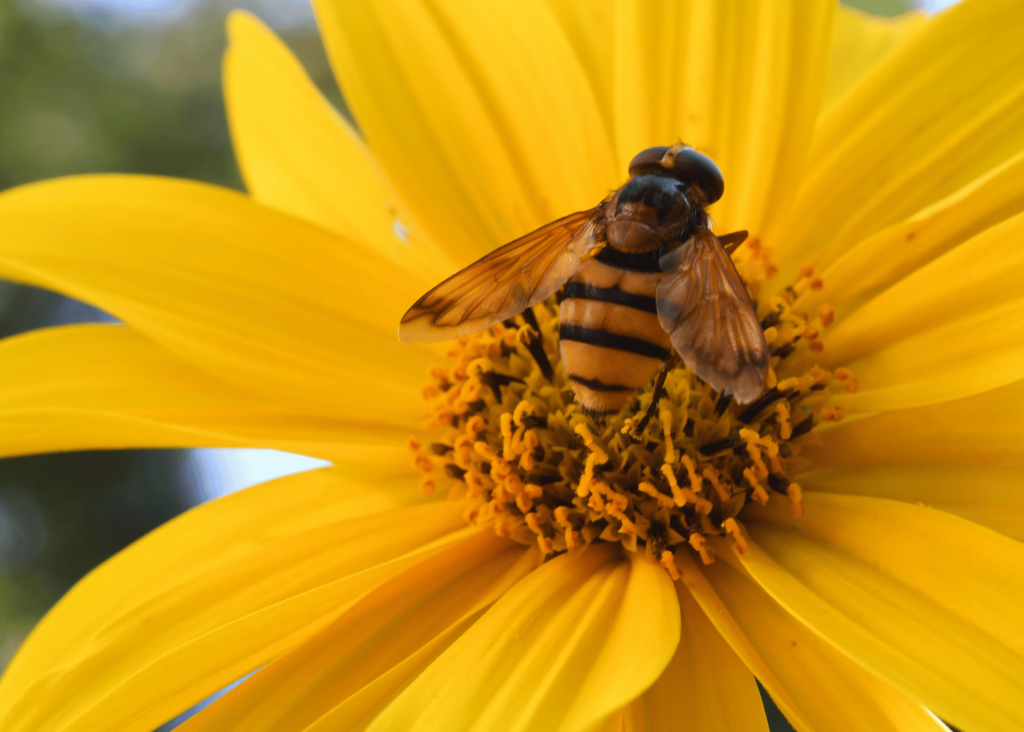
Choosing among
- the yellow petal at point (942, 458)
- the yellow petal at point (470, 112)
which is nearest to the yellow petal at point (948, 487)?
the yellow petal at point (942, 458)

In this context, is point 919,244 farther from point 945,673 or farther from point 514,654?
point 514,654

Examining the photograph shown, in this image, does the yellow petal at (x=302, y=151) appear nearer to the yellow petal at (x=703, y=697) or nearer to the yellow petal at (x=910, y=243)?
the yellow petal at (x=910, y=243)

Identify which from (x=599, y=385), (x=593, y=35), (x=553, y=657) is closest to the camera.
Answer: (x=553, y=657)

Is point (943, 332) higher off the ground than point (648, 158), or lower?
lower

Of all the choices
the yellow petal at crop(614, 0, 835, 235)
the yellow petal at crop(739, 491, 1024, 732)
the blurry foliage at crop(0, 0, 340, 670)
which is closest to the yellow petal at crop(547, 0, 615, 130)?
the yellow petal at crop(614, 0, 835, 235)

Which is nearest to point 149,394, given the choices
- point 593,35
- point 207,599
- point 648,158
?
point 207,599

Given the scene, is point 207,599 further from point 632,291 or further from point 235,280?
point 632,291
